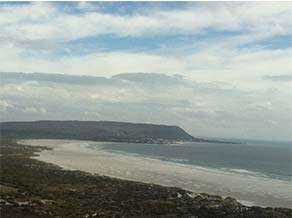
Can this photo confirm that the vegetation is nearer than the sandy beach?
Yes

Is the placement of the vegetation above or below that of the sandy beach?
below

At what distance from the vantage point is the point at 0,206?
42312mm

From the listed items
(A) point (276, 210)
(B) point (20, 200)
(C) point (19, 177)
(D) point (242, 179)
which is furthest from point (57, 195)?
(D) point (242, 179)

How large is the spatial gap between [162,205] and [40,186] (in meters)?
15.9

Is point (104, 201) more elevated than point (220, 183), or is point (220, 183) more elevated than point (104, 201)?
point (220, 183)

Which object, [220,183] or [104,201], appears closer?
[104,201]

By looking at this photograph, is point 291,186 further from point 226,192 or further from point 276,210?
point 276,210

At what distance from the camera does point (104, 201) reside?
49.1 metres

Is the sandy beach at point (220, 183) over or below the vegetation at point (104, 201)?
over

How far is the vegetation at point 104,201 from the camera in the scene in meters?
43.0

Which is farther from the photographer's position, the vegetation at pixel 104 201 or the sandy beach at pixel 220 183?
the sandy beach at pixel 220 183

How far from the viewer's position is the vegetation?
141 feet

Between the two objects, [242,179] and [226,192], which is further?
[242,179]

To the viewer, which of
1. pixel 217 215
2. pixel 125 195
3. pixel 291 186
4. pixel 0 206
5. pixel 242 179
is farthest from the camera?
pixel 242 179
